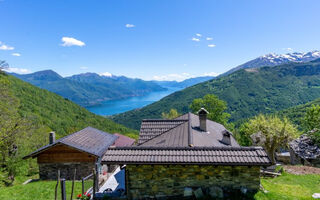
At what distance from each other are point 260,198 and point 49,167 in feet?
59.8

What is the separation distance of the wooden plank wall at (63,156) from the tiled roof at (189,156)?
10875mm

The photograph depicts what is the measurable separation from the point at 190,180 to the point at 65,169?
14631 millimetres

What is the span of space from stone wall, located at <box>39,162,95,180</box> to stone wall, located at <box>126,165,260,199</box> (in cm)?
1144

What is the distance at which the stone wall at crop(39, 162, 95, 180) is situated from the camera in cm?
1855

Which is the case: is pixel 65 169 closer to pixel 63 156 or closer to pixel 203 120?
pixel 63 156

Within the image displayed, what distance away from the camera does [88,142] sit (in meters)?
20.0

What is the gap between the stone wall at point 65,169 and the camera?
18.5 m

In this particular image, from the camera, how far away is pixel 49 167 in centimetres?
1866

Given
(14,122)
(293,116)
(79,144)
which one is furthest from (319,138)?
(293,116)

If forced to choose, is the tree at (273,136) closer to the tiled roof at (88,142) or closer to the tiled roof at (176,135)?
the tiled roof at (176,135)

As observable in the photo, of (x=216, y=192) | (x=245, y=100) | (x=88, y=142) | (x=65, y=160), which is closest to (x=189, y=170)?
(x=216, y=192)

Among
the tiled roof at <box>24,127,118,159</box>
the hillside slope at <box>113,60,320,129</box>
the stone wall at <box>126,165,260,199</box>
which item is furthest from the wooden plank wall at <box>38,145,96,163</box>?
the hillside slope at <box>113,60,320,129</box>

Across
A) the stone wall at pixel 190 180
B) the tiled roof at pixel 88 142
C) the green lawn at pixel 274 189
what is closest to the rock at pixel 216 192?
the stone wall at pixel 190 180

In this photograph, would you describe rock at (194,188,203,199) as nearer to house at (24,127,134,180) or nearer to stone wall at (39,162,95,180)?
house at (24,127,134,180)
